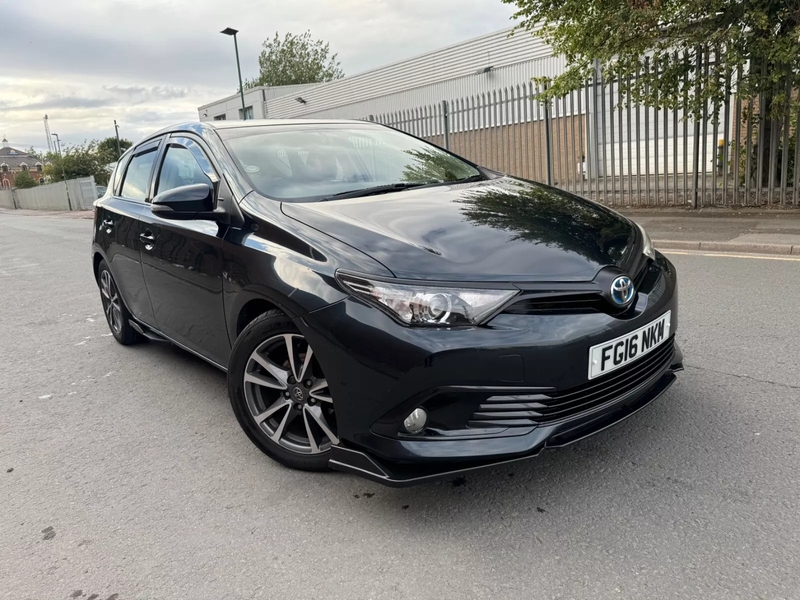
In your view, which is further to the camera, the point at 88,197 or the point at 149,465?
the point at 88,197

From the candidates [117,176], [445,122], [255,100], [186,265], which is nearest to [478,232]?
[186,265]

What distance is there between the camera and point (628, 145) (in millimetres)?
11445

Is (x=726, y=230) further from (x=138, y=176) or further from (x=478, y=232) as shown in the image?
(x=138, y=176)

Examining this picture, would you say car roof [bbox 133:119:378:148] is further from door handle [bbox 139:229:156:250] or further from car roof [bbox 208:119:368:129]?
door handle [bbox 139:229:156:250]

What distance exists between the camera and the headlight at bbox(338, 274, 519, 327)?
7.60 feet

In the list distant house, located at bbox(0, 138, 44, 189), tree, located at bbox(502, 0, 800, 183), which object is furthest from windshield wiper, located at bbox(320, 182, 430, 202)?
distant house, located at bbox(0, 138, 44, 189)

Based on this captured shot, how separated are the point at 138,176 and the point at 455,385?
340 centimetres

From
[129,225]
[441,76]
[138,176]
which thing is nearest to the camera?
[129,225]

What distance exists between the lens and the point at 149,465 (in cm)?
320

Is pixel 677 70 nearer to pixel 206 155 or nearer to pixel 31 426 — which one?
pixel 206 155

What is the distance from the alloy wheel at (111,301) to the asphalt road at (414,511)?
1.27 metres

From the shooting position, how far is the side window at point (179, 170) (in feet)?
12.0

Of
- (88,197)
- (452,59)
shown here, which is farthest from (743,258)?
(88,197)

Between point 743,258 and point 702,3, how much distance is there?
399cm
